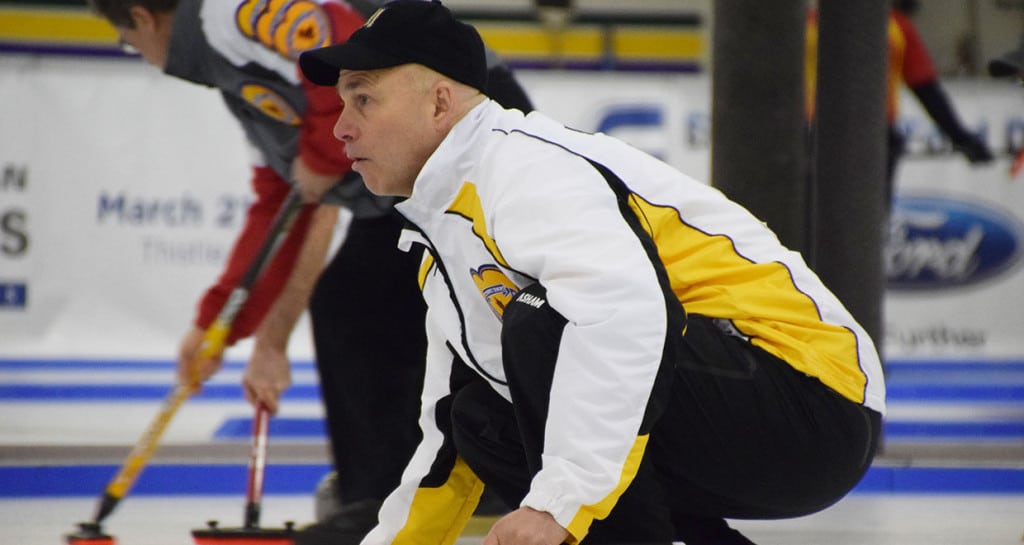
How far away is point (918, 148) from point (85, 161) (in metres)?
3.47

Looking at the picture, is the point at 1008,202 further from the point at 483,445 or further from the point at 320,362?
the point at 483,445

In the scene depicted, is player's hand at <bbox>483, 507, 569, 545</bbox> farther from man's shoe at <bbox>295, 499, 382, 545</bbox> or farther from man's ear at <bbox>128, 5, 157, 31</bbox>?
man's ear at <bbox>128, 5, 157, 31</bbox>

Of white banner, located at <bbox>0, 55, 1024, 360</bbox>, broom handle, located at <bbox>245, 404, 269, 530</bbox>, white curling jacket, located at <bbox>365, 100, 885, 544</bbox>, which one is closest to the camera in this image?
white curling jacket, located at <bbox>365, 100, 885, 544</bbox>

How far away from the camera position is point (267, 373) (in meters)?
2.44

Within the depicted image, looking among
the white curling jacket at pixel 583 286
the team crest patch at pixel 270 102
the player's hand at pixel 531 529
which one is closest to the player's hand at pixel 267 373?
the team crest patch at pixel 270 102

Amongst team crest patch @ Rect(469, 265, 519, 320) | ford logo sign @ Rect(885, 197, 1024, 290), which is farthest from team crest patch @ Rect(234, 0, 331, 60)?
ford logo sign @ Rect(885, 197, 1024, 290)

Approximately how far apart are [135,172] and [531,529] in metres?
4.26

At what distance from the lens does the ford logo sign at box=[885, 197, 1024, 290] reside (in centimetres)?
557

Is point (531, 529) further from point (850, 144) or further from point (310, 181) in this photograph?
point (850, 144)

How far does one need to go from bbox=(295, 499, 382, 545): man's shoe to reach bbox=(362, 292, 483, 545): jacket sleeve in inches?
18.7

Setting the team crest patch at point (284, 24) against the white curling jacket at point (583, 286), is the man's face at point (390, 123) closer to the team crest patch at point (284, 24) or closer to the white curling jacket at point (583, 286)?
the white curling jacket at point (583, 286)

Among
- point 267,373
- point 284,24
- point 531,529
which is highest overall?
point 284,24

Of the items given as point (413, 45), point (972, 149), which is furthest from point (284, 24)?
point (972, 149)

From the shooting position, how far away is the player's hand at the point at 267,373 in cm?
241
